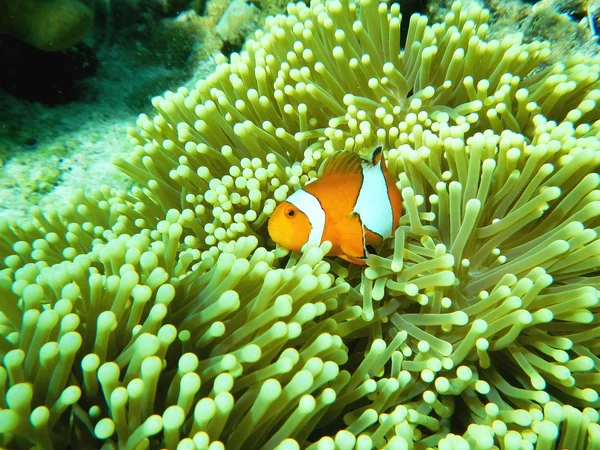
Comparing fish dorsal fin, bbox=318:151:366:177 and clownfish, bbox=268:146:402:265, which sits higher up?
fish dorsal fin, bbox=318:151:366:177

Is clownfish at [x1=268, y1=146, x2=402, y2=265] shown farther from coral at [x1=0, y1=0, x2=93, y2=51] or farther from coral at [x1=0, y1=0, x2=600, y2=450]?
coral at [x1=0, y1=0, x2=93, y2=51]

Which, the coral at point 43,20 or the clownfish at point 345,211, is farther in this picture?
the coral at point 43,20

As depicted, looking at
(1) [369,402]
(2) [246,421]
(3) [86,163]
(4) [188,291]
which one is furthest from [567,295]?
(3) [86,163]

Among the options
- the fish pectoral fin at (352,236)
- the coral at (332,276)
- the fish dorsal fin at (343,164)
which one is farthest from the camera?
the fish dorsal fin at (343,164)

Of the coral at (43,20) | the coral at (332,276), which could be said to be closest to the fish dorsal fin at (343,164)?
the coral at (332,276)

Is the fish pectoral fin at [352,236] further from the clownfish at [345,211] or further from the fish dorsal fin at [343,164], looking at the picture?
the fish dorsal fin at [343,164]

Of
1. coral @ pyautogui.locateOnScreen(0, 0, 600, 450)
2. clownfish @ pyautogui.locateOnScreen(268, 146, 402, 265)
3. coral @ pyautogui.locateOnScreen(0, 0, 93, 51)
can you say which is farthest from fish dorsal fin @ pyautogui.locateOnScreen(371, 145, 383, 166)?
coral @ pyautogui.locateOnScreen(0, 0, 93, 51)

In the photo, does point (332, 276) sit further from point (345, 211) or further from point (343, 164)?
point (343, 164)
